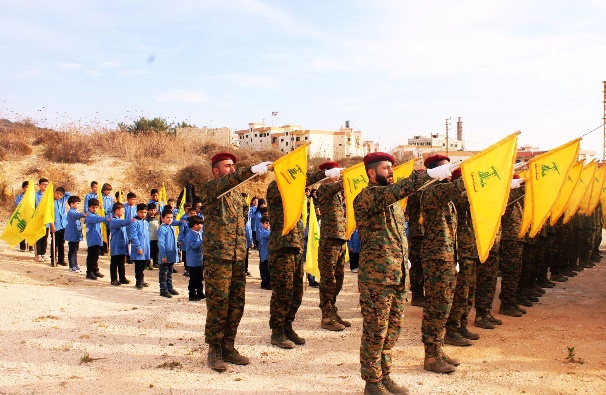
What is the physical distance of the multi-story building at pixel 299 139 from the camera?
226 ft

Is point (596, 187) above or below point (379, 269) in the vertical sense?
above

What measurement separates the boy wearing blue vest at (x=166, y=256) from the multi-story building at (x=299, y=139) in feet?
181

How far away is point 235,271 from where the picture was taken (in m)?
5.84

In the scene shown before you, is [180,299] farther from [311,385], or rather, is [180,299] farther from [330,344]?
[311,385]

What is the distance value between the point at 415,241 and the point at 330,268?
1.87 metres

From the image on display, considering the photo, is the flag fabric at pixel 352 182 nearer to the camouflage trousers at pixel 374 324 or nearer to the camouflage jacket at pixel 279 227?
the camouflage jacket at pixel 279 227

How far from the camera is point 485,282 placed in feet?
25.2

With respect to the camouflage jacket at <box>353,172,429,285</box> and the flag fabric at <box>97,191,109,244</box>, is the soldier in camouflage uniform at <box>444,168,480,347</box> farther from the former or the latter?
the flag fabric at <box>97,191,109,244</box>

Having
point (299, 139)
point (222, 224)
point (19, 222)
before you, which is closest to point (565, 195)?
point (222, 224)

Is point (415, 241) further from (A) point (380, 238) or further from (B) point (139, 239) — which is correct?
(B) point (139, 239)

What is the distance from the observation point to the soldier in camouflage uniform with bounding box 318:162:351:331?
24.0 ft

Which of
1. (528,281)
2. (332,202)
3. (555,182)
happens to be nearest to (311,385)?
(332,202)

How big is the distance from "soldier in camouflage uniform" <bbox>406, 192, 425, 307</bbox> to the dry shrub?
78.8 ft

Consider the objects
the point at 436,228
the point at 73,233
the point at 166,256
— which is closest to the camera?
the point at 436,228
